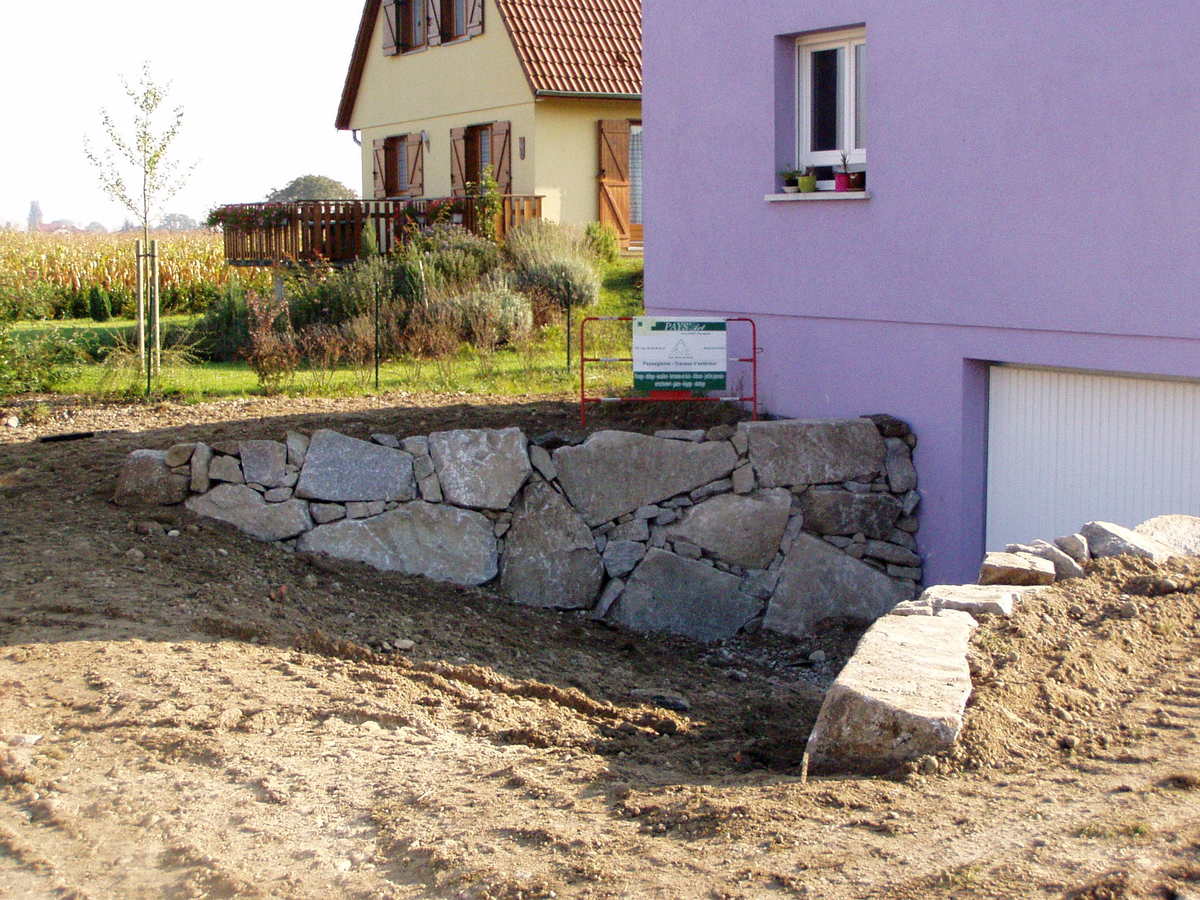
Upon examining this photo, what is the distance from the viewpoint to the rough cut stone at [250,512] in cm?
955

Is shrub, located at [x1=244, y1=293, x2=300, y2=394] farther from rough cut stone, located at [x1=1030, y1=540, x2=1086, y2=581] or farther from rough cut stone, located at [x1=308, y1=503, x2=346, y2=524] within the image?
rough cut stone, located at [x1=1030, y1=540, x2=1086, y2=581]

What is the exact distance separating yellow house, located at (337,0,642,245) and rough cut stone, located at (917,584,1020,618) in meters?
18.2

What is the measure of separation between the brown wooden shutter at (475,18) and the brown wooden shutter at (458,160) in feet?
6.31

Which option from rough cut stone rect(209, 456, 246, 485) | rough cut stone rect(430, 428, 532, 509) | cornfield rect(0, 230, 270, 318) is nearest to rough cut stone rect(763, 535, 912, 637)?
rough cut stone rect(430, 428, 532, 509)

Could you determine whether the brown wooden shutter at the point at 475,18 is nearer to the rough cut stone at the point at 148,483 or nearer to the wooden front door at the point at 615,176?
the wooden front door at the point at 615,176

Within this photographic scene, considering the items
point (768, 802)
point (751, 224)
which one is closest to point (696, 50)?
point (751, 224)

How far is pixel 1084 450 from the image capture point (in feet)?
31.6

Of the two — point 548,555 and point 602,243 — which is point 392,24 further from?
point 548,555

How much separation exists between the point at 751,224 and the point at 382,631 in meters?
5.53

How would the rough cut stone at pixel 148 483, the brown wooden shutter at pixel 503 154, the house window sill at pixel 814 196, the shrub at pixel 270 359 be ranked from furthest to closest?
the brown wooden shutter at pixel 503 154
the shrub at pixel 270 359
the house window sill at pixel 814 196
the rough cut stone at pixel 148 483

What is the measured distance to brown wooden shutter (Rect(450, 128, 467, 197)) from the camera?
87.2 ft

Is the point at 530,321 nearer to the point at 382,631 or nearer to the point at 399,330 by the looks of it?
the point at 399,330

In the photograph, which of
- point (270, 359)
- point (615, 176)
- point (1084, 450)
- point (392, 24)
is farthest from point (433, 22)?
point (1084, 450)

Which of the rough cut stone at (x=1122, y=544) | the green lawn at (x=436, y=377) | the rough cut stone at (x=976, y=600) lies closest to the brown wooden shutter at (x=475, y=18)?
the green lawn at (x=436, y=377)
